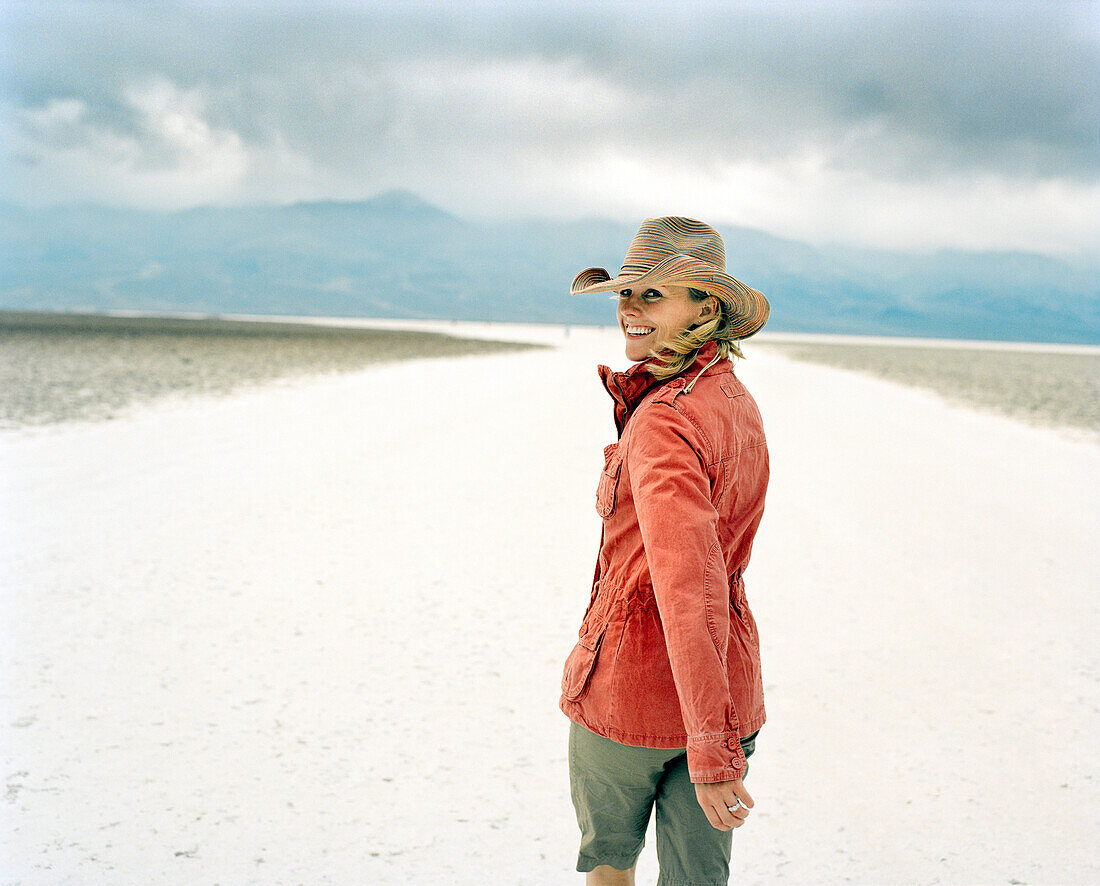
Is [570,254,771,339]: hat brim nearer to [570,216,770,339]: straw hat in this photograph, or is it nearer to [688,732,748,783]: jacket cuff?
[570,216,770,339]: straw hat

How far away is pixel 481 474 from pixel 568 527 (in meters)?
2.40

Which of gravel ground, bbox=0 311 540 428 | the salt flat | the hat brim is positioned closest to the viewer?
the hat brim

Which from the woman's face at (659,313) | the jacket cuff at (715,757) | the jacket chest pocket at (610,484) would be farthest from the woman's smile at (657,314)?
the jacket cuff at (715,757)

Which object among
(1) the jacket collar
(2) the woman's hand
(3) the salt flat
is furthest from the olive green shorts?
(3) the salt flat

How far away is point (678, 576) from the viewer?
66.7 inches

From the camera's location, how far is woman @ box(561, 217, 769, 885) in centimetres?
171

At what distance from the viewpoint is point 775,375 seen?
3053cm

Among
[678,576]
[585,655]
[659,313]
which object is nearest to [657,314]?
[659,313]

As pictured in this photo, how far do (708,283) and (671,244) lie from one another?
13 centimetres

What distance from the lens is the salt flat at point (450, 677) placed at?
301 cm

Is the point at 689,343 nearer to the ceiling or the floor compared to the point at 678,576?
nearer to the ceiling

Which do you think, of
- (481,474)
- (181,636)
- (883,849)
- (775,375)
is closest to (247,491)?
(481,474)

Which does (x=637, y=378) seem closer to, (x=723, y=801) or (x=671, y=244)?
(x=671, y=244)

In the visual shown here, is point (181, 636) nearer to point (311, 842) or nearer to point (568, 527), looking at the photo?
point (311, 842)
